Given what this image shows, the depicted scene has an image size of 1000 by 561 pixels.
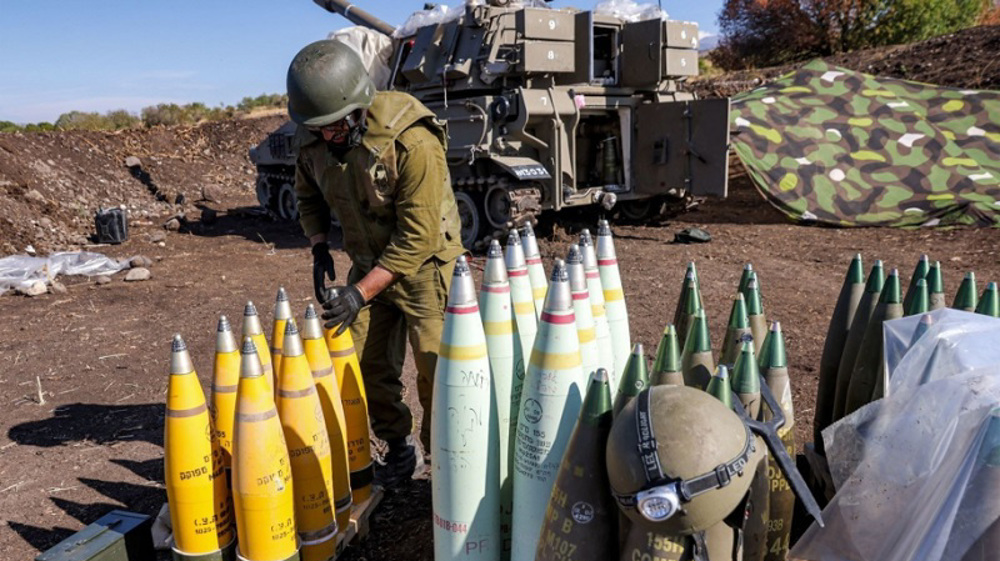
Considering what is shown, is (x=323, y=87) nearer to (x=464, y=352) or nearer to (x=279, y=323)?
(x=279, y=323)

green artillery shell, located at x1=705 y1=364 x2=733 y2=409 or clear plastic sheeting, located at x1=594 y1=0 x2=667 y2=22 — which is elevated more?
clear plastic sheeting, located at x1=594 y1=0 x2=667 y2=22

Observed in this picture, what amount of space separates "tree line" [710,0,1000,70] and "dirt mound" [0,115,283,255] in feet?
48.8

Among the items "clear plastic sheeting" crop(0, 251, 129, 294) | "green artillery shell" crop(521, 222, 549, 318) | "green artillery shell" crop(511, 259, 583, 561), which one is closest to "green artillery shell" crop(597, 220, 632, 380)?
"green artillery shell" crop(521, 222, 549, 318)

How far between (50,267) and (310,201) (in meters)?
6.55

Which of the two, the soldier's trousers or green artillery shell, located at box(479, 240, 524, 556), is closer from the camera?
green artillery shell, located at box(479, 240, 524, 556)

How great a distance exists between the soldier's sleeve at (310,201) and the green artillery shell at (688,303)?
164 cm

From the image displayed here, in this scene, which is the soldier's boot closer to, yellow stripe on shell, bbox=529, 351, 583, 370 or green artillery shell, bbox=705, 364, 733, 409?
yellow stripe on shell, bbox=529, 351, 583, 370

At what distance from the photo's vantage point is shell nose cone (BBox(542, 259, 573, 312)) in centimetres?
195

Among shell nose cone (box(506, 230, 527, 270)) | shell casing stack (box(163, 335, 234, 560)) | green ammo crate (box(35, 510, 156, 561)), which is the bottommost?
green ammo crate (box(35, 510, 156, 561))

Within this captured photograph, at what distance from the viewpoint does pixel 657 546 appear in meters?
1.61

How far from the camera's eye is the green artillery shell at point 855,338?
105 inches

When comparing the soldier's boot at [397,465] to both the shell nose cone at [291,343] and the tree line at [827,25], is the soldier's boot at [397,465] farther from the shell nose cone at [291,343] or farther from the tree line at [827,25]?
the tree line at [827,25]

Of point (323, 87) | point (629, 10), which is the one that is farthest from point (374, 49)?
point (323, 87)

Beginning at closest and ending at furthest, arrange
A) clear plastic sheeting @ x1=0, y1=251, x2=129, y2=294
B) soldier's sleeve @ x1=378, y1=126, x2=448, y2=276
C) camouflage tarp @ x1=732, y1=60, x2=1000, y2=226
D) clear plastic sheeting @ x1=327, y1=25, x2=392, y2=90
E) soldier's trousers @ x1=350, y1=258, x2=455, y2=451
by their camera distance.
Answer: soldier's sleeve @ x1=378, y1=126, x2=448, y2=276 → soldier's trousers @ x1=350, y1=258, x2=455, y2=451 → clear plastic sheeting @ x1=0, y1=251, x2=129, y2=294 → camouflage tarp @ x1=732, y1=60, x2=1000, y2=226 → clear plastic sheeting @ x1=327, y1=25, x2=392, y2=90
